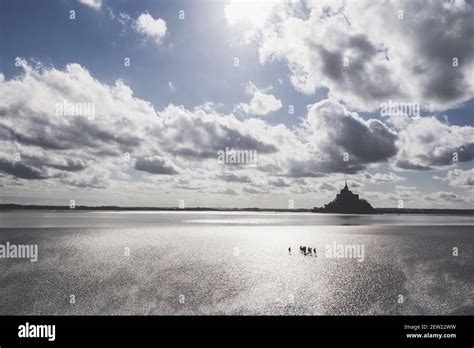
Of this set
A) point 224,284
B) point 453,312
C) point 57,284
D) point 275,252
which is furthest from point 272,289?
point 275,252

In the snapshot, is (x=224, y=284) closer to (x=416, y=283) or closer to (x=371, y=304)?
(x=371, y=304)

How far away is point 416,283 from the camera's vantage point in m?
34.7

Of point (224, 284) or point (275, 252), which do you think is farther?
Answer: point (275, 252)
